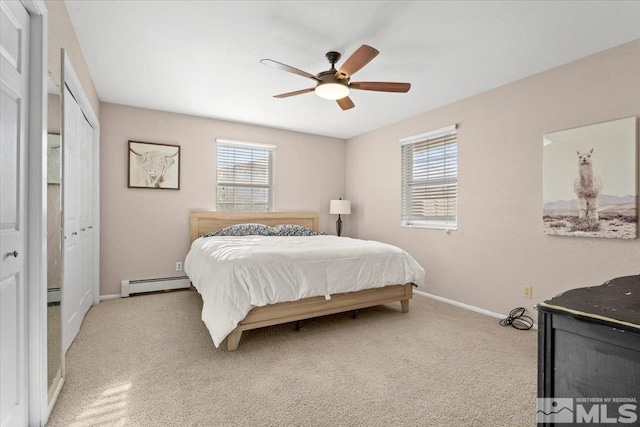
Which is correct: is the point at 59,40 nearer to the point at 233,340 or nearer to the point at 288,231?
the point at 233,340

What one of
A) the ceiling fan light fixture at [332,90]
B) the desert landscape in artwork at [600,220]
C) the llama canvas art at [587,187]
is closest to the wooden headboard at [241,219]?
the ceiling fan light fixture at [332,90]

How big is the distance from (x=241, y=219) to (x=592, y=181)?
3945mm

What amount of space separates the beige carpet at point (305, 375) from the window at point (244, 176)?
2032 millimetres

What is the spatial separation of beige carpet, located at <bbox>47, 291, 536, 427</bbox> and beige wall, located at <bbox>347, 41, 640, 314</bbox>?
1.88 feet

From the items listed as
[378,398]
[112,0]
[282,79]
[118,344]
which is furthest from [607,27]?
[118,344]

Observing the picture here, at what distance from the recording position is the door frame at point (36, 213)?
1435mm

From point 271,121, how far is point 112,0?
2593mm

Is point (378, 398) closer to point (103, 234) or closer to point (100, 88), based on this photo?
point (103, 234)

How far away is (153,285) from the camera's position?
13.0 ft

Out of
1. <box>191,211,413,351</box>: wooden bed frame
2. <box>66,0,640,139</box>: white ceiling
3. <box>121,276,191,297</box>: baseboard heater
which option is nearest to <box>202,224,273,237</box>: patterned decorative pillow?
<box>191,211,413,351</box>: wooden bed frame

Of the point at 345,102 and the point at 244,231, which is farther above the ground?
the point at 345,102

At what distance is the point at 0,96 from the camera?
3.84 ft

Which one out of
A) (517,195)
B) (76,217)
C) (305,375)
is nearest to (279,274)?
(305,375)

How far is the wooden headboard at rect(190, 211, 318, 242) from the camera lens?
4246 millimetres
